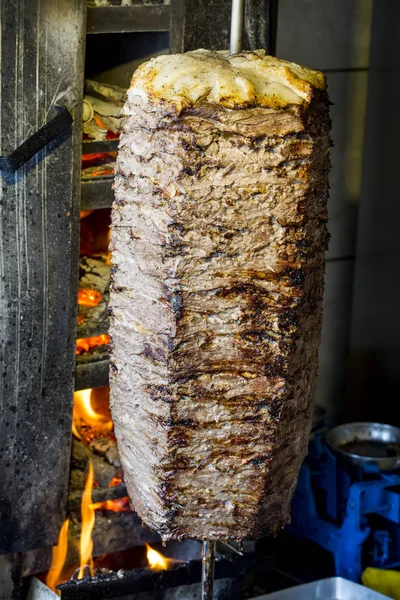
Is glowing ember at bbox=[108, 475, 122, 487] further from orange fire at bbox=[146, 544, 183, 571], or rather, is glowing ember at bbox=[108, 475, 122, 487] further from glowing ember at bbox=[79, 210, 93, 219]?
glowing ember at bbox=[79, 210, 93, 219]

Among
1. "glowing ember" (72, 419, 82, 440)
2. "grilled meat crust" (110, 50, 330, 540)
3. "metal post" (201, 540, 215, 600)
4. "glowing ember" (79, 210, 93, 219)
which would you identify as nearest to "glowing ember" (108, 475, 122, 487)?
"glowing ember" (72, 419, 82, 440)

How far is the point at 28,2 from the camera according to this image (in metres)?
3.57

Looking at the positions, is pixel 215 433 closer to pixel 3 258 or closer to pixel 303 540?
pixel 3 258

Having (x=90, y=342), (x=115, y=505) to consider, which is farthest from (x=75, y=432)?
(x=90, y=342)

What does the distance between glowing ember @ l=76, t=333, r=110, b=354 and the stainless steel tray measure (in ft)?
4.56

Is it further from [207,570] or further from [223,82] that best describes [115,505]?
[223,82]

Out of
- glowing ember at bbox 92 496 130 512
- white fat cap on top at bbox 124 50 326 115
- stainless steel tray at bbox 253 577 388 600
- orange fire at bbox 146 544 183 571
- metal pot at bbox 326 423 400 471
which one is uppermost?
white fat cap on top at bbox 124 50 326 115

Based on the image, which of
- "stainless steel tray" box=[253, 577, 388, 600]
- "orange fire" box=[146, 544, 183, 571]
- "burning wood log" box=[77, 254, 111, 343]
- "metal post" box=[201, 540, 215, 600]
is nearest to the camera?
"metal post" box=[201, 540, 215, 600]

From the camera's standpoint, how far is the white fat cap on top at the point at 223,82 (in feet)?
8.18

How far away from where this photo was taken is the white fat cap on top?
2.49m

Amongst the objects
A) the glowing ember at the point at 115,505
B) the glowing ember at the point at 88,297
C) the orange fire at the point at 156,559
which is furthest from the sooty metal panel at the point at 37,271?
the orange fire at the point at 156,559

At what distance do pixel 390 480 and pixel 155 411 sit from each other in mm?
2322

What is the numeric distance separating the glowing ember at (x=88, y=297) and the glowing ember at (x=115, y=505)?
1.04m

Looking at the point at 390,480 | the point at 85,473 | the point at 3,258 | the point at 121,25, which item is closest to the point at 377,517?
the point at 390,480
